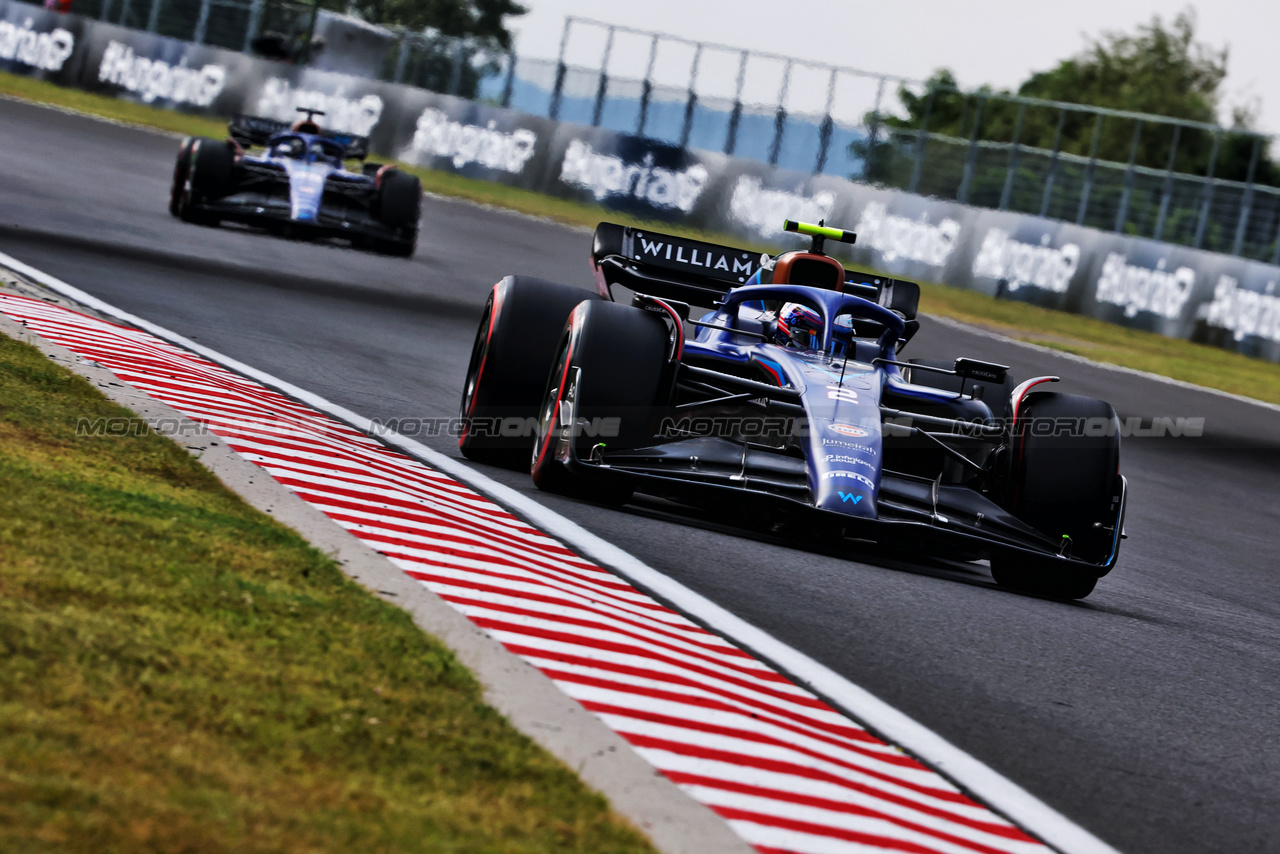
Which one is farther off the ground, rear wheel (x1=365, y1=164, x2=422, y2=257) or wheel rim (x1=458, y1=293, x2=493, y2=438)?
rear wheel (x1=365, y1=164, x2=422, y2=257)

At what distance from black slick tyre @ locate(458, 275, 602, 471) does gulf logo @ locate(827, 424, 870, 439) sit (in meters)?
1.55

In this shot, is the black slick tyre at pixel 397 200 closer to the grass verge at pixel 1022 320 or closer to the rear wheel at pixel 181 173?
the rear wheel at pixel 181 173

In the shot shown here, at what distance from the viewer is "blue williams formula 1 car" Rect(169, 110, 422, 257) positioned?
1716cm

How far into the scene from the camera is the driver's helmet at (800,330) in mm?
8102

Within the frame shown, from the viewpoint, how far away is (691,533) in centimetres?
686

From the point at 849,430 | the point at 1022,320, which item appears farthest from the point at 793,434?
the point at 1022,320

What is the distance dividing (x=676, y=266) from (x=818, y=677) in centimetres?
480

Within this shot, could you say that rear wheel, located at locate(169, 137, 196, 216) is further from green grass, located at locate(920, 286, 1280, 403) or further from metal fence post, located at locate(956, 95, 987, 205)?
metal fence post, located at locate(956, 95, 987, 205)

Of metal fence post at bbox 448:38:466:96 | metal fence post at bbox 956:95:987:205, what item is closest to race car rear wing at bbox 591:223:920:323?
metal fence post at bbox 956:95:987:205

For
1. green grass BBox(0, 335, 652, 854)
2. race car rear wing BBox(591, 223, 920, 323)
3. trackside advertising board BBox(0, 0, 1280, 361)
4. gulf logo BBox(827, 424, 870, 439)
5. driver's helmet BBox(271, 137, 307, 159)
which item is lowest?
green grass BBox(0, 335, 652, 854)

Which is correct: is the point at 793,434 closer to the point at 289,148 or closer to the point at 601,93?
the point at 289,148

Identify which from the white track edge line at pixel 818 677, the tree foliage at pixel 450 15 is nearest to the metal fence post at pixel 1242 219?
the white track edge line at pixel 818 677

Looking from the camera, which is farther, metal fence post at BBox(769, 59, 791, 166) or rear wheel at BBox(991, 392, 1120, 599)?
metal fence post at BBox(769, 59, 791, 166)

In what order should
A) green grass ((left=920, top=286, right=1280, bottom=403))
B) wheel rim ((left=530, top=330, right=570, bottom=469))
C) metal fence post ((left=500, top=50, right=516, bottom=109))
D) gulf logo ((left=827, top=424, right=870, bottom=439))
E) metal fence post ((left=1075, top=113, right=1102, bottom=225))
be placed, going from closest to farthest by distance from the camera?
gulf logo ((left=827, top=424, right=870, bottom=439)), wheel rim ((left=530, top=330, right=570, bottom=469)), green grass ((left=920, top=286, right=1280, bottom=403)), metal fence post ((left=1075, top=113, right=1102, bottom=225)), metal fence post ((left=500, top=50, right=516, bottom=109))
